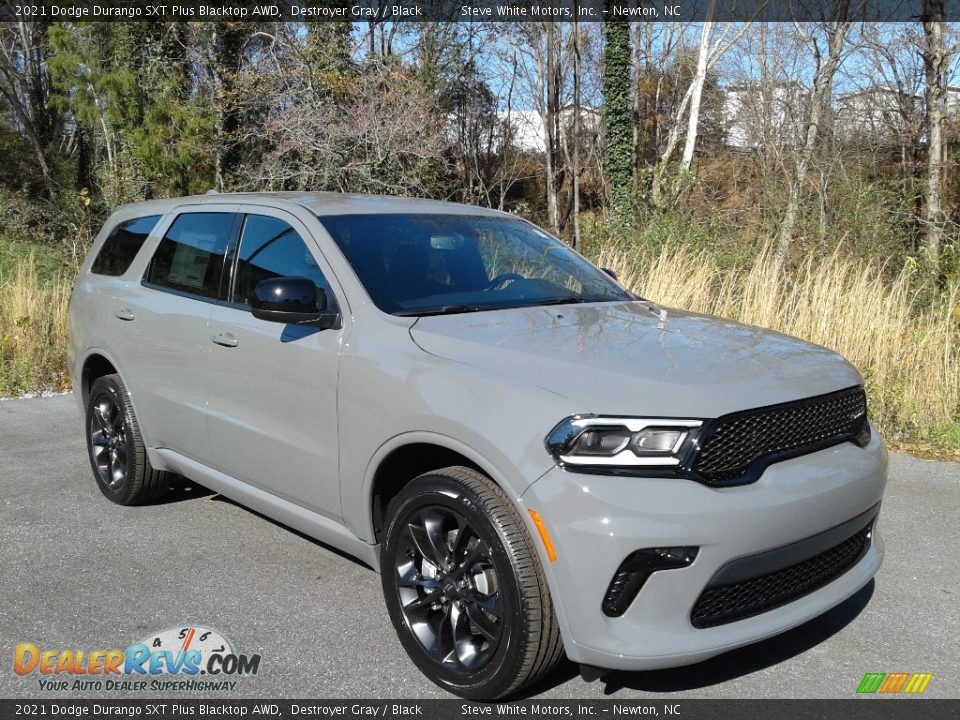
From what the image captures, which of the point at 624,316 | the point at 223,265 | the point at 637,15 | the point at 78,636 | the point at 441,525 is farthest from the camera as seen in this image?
the point at 637,15

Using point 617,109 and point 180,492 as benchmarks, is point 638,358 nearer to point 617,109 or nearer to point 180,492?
point 180,492

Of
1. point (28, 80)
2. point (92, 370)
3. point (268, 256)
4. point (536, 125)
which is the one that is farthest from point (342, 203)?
point (28, 80)

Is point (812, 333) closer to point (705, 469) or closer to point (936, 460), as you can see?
point (936, 460)

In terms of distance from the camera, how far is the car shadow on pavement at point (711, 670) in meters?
3.24

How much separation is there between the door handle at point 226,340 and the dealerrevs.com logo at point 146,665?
52.2 inches

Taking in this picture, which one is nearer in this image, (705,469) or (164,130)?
(705,469)

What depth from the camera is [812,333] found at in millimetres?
7781

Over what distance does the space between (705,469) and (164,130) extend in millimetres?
24138

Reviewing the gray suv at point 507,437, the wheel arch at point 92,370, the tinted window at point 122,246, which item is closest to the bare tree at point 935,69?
the tinted window at point 122,246

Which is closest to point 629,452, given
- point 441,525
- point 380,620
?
→ point 441,525

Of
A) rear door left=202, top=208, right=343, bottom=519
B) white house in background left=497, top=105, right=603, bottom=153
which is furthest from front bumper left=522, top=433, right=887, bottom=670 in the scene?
white house in background left=497, top=105, right=603, bottom=153

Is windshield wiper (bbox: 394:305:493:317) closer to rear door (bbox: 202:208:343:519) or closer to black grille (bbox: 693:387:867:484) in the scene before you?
rear door (bbox: 202:208:343:519)

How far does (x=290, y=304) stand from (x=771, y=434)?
1959mm

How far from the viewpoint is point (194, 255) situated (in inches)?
189
